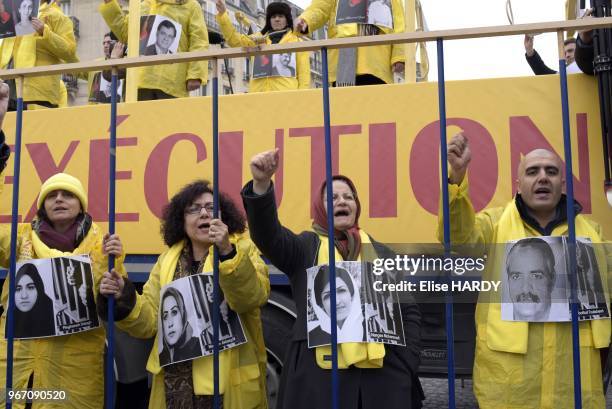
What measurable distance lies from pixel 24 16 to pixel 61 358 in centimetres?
219

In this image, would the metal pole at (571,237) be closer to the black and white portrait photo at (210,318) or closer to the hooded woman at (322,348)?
the hooded woman at (322,348)

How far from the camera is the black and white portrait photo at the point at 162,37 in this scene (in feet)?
15.1

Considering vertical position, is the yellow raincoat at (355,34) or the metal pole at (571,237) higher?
the yellow raincoat at (355,34)

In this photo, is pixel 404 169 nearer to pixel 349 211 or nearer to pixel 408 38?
pixel 349 211

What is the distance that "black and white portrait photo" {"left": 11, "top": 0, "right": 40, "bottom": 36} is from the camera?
12.3ft

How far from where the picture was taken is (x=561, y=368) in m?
2.20

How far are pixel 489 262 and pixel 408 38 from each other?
81 centimetres

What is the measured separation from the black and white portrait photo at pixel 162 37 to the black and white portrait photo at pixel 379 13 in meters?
1.38

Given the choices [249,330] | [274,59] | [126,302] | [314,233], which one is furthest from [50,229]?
[274,59]

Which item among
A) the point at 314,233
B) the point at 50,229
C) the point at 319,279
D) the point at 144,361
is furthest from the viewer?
the point at 144,361

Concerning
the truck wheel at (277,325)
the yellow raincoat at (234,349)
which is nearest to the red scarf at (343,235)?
the yellow raincoat at (234,349)

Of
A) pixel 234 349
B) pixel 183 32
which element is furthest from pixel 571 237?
pixel 183 32

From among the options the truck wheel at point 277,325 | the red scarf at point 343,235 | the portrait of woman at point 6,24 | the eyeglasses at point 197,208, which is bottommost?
the truck wheel at point 277,325

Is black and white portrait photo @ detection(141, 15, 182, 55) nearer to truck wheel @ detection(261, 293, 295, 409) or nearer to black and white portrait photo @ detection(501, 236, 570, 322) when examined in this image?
truck wheel @ detection(261, 293, 295, 409)
